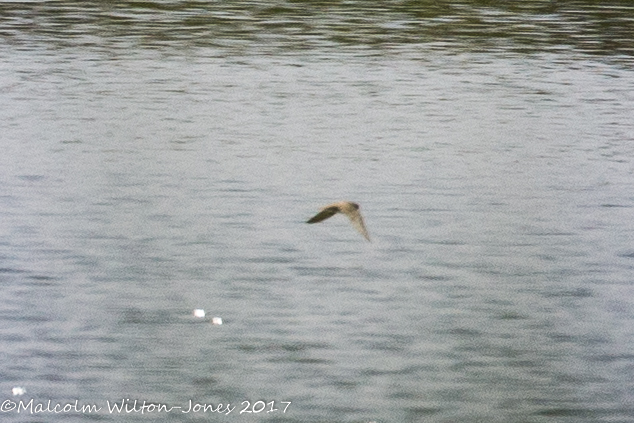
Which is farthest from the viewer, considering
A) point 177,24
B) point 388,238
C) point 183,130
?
point 177,24

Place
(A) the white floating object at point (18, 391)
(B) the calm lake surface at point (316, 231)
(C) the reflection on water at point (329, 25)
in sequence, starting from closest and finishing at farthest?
(A) the white floating object at point (18, 391) → (B) the calm lake surface at point (316, 231) → (C) the reflection on water at point (329, 25)

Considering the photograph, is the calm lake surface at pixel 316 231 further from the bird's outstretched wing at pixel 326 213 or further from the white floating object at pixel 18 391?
the bird's outstretched wing at pixel 326 213

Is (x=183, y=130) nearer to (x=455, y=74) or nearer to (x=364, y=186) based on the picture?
(x=364, y=186)

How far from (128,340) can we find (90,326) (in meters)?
0.40

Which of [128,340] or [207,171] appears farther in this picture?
[207,171]

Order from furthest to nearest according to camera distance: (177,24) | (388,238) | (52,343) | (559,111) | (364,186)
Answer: (177,24), (559,111), (364,186), (388,238), (52,343)

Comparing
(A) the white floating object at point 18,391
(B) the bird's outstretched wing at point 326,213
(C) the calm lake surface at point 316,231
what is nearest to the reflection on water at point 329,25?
(C) the calm lake surface at point 316,231

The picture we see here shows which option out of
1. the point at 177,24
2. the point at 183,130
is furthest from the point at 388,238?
the point at 177,24

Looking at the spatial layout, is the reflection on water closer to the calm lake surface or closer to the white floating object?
the calm lake surface

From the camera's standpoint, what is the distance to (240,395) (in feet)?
30.1

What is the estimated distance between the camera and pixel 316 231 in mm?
12891

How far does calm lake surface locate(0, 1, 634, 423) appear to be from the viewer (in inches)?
370

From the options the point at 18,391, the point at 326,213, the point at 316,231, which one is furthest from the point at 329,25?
the point at 18,391

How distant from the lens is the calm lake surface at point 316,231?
939 cm
